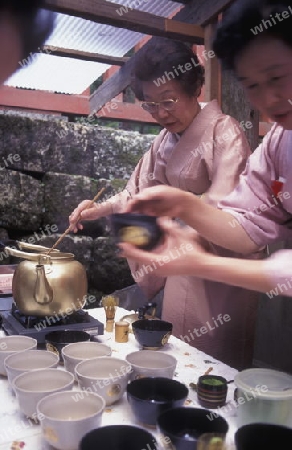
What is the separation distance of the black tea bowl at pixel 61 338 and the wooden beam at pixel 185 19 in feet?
6.22

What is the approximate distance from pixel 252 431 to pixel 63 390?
1.73 feet

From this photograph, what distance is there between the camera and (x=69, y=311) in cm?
186

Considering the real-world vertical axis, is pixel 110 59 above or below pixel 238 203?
above

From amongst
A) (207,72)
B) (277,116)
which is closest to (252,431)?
(277,116)

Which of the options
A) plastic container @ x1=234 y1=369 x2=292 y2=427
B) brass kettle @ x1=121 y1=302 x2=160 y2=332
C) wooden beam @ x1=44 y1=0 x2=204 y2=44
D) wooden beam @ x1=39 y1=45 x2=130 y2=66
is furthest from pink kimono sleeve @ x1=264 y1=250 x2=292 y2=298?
wooden beam @ x1=39 y1=45 x2=130 y2=66

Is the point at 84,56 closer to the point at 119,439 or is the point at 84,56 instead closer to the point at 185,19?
the point at 185,19

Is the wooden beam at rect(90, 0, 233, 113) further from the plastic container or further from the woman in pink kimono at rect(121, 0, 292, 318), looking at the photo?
the plastic container

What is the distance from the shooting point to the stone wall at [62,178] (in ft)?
13.4

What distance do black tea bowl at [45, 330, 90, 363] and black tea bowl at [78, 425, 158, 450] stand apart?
1.91ft

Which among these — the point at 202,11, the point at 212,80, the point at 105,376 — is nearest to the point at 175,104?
the point at 212,80

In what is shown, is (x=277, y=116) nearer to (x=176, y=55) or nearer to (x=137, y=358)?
(x=137, y=358)

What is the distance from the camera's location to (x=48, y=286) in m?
1.77

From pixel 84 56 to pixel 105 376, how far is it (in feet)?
8.48

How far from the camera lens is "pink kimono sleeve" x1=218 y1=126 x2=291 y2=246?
1.84m
